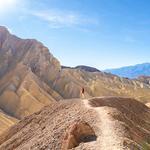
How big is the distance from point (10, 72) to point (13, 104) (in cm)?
1785

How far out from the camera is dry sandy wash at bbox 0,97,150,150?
26.3 metres

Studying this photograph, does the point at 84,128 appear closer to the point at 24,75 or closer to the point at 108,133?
the point at 108,133

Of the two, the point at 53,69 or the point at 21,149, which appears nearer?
the point at 21,149

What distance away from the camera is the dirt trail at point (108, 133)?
24125 mm

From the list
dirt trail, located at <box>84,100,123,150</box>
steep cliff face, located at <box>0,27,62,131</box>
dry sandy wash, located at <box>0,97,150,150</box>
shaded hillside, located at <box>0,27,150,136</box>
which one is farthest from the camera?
shaded hillside, located at <box>0,27,150,136</box>

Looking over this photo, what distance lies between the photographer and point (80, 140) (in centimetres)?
2703

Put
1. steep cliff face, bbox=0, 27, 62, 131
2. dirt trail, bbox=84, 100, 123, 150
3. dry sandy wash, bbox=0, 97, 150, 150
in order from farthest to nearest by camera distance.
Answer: steep cliff face, bbox=0, 27, 62, 131
dry sandy wash, bbox=0, 97, 150, 150
dirt trail, bbox=84, 100, 123, 150

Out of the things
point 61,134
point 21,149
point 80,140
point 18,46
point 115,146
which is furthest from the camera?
point 18,46

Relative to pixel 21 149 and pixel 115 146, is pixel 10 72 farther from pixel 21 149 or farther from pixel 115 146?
pixel 115 146

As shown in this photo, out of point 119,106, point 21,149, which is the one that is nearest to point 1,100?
point 119,106

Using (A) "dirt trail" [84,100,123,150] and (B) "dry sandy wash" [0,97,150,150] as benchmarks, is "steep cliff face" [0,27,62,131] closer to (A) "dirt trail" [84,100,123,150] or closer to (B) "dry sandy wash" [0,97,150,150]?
(B) "dry sandy wash" [0,97,150,150]

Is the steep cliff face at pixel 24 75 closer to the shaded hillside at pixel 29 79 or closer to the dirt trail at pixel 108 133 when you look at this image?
the shaded hillside at pixel 29 79

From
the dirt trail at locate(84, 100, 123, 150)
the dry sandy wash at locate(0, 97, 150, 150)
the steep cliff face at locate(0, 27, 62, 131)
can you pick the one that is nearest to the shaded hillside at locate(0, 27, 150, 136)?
the steep cliff face at locate(0, 27, 62, 131)

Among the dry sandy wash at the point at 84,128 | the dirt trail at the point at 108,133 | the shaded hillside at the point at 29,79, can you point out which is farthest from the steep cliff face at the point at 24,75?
the dirt trail at the point at 108,133
